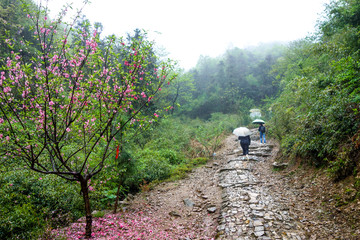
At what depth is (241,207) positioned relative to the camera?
15.1 feet

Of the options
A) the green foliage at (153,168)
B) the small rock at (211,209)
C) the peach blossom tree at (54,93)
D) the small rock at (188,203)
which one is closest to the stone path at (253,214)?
the small rock at (211,209)

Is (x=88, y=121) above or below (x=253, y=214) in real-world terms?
above

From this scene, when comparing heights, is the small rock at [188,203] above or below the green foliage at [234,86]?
below

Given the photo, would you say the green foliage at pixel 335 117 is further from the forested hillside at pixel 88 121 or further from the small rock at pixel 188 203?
the small rock at pixel 188 203

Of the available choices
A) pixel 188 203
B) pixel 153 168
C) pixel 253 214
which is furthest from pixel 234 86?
pixel 253 214

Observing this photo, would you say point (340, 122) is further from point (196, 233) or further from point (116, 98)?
point (116, 98)

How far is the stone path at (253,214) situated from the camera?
3.59 metres

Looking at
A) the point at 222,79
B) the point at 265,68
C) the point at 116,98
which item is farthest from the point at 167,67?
the point at 265,68

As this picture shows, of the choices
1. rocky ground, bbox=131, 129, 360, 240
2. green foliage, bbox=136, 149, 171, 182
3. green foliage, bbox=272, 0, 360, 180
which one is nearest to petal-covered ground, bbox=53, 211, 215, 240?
rocky ground, bbox=131, 129, 360, 240

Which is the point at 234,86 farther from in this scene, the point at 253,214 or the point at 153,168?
the point at 253,214

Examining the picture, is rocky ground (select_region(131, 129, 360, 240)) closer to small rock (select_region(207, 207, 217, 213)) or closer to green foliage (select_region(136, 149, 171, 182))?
small rock (select_region(207, 207, 217, 213))

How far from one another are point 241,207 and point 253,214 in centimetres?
45

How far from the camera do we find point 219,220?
4.44 meters

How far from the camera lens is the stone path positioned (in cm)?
359
